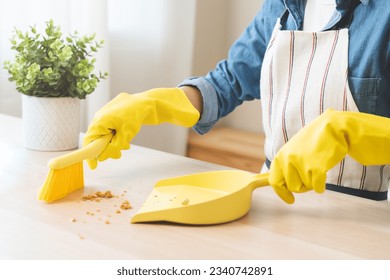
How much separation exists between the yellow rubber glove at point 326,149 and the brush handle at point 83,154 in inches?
10.9

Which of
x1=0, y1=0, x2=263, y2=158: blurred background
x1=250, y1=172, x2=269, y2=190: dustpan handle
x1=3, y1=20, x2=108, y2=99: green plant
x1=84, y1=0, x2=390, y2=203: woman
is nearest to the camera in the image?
x1=250, y1=172, x2=269, y2=190: dustpan handle

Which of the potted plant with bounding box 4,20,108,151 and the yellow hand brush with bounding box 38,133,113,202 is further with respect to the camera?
the potted plant with bounding box 4,20,108,151

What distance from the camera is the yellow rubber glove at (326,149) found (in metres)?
0.78

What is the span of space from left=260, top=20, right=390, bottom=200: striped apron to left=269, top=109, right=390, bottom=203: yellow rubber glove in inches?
7.5

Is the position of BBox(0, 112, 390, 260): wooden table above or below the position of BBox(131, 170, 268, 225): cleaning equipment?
below

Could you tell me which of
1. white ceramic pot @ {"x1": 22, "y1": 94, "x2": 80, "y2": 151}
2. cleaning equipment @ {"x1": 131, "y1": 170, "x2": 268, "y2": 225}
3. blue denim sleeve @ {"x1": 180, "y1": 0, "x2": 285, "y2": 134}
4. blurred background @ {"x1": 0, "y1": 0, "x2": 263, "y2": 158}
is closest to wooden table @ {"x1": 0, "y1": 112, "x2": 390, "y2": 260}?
cleaning equipment @ {"x1": 131, "y1": 170, "x2": 268, "y2": 225}

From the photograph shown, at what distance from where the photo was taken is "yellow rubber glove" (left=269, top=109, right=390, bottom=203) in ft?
2.55

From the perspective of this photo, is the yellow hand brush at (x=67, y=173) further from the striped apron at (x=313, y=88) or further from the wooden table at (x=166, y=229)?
the striped apron at (x=313, y=88)

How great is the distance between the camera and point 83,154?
881mm

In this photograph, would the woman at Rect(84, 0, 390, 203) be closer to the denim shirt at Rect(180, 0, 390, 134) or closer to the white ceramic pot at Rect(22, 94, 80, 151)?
the denim shirt at Rect(180, 0, 390, 134)

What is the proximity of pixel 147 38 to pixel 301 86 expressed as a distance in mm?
899

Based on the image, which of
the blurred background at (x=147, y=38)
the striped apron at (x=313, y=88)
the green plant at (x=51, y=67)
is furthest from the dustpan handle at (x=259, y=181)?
the blurred background at (x=147, y=38)

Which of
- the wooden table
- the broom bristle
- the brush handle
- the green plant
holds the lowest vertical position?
the wooden table
